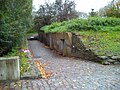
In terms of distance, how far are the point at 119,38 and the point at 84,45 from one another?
1936mm

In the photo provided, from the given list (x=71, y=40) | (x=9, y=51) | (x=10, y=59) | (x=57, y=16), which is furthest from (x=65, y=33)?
A: (x=57, y=16)

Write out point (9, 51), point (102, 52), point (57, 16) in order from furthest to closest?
point (57, 16) < point (102, 52) < point (9, 51)

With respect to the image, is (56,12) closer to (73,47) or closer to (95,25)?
(95,25)

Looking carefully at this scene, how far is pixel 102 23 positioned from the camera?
526 inches

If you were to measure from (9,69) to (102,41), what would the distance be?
6247 millimetres

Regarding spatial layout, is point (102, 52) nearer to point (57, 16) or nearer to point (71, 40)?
point (71, 40)

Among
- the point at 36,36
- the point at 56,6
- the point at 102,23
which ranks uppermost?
the point at 56,6

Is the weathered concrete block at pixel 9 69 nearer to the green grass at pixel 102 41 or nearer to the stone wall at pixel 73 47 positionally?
the stone wall at pixel 73 47

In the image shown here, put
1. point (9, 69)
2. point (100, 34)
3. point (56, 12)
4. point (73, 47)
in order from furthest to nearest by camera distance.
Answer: point (56, 12), point (100, 34), point (73, 47), point (9, 69)

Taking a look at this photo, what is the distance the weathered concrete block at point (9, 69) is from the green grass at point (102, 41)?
4.70 m

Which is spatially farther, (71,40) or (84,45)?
(71,40)

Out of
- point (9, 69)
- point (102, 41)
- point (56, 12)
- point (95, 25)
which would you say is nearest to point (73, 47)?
point (102, 41)

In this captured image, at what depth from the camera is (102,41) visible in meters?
11.1

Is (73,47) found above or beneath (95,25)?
beneath
